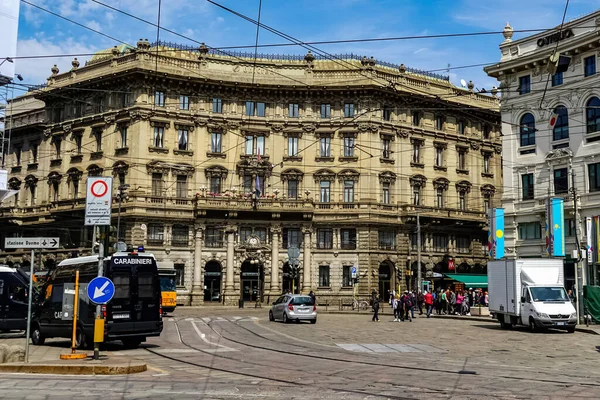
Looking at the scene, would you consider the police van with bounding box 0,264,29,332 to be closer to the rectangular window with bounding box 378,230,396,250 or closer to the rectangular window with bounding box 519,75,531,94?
the rectangular window with bounding box 519,75,531,94

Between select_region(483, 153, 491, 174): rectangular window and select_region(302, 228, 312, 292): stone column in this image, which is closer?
select_region(302, 228, 312, 292): stone column

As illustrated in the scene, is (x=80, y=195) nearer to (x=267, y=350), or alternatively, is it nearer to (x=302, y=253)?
(x=302, y=253)

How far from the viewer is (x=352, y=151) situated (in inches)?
2235

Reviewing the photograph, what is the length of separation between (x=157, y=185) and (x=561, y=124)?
100ft

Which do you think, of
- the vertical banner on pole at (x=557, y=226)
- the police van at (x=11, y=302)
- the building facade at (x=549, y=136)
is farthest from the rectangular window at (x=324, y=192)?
the police van at (x=11, y=302)

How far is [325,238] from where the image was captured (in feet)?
184

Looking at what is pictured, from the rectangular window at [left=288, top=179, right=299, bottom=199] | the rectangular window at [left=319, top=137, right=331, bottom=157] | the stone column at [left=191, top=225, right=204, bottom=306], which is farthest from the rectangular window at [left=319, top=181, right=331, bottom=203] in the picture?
the stone column at [left=191, top=225, right=204, bottom=306]

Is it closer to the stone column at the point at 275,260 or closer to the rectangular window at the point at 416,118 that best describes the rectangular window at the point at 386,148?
the rectangular window at the point at 416,118

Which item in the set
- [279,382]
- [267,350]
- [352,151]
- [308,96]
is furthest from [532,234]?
[279,382]

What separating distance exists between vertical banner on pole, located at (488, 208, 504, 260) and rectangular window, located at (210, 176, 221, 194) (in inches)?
889

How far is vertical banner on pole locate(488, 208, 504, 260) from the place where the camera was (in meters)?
43.2

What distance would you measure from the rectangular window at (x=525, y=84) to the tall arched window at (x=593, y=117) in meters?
4.63

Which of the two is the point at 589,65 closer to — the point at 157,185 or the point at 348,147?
the point at 348,147

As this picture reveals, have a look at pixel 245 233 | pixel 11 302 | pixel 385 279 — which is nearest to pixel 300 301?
pixel 11 302
